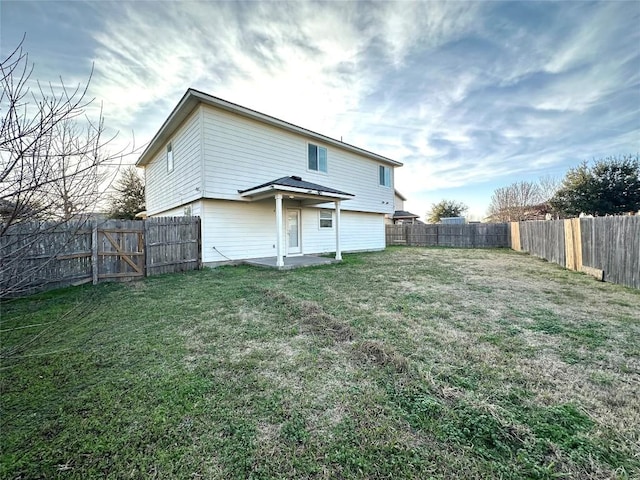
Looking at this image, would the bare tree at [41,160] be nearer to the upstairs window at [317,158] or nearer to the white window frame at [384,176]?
the upstairs window at [317,158]

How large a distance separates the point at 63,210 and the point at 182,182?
9.15 meters

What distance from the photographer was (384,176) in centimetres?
1543

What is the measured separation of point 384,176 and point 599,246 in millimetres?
10310

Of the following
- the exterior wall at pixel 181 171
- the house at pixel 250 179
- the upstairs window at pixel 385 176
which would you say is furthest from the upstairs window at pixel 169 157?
the upstairs window at pixel 385 176

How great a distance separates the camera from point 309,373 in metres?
2.39

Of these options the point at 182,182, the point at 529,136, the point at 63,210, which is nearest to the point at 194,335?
the point at 63,210

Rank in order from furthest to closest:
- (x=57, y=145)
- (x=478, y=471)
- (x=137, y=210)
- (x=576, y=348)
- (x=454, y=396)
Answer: (x=137, y=210) < (x=576, y=348) < (x=454, y=396) < (x=57, y=145) < (x=478, y=471)

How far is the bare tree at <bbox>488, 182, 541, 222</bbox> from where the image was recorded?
1011 inches

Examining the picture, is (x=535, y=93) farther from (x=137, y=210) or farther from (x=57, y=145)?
(x=137, y=210)

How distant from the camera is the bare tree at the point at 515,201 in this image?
25688 millimetres

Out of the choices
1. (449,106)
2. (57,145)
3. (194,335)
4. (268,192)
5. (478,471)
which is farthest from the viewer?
(449,106)

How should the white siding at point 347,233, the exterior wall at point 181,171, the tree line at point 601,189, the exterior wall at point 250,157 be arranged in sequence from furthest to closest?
the tree line at point 601,189 → the white siding at point 347,233 → the exterior wall at point 181,171 → the exterior wall at point 250,157

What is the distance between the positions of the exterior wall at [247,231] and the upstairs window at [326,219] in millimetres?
262

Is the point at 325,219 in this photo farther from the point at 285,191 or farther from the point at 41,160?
the point at 41,160
